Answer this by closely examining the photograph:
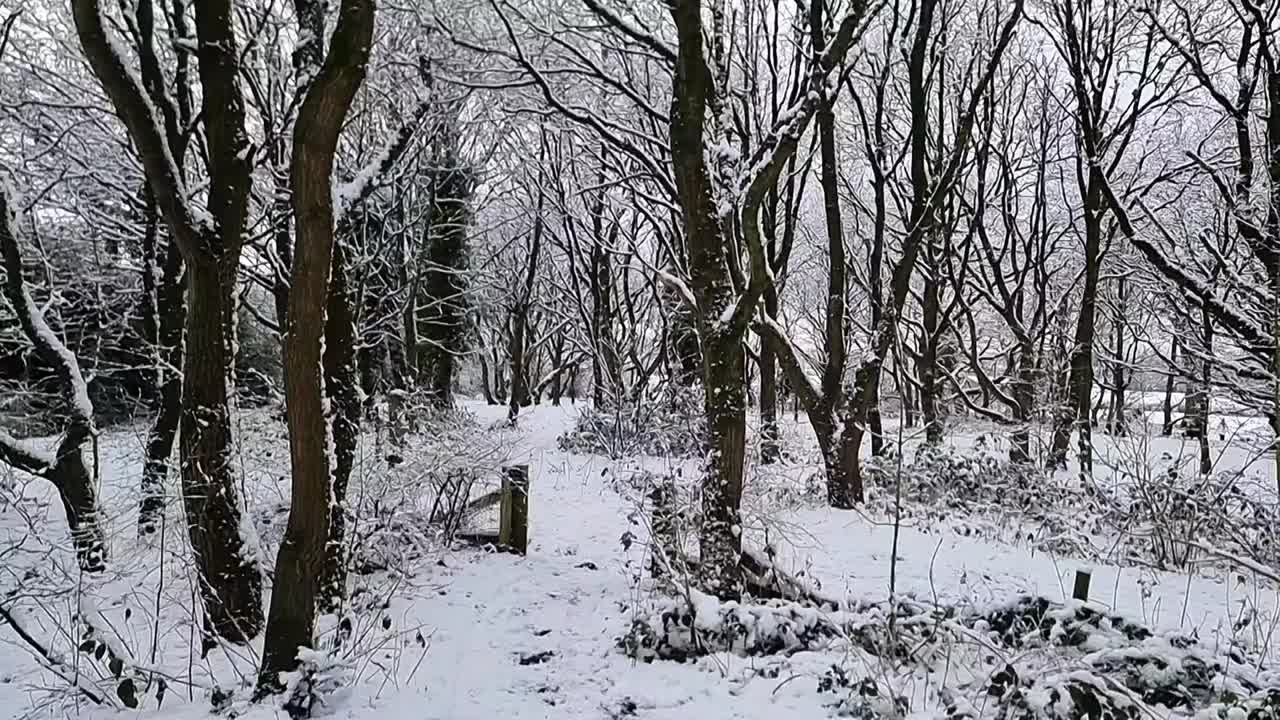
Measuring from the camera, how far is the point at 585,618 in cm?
561

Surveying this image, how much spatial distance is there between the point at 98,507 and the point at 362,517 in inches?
111

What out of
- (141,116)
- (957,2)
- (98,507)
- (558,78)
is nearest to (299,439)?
(141,116)

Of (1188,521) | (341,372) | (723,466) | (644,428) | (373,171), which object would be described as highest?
(373,171)

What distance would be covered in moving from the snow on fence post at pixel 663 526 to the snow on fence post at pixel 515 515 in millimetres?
1702

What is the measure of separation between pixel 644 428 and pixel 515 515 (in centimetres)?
614

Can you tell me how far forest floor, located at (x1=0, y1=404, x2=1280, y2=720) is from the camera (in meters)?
4.09

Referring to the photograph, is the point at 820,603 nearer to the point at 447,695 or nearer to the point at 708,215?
the point at 447,695

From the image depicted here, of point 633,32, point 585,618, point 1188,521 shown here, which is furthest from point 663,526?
point 1188,521

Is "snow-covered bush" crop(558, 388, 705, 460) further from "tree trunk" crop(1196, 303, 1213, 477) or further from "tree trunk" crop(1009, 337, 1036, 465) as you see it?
"tree trunk" crop(1196, 303, 1213, 477)

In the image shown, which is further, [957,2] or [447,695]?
[957,2]

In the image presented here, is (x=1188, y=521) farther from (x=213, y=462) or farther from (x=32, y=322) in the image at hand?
(x=32, y=322)

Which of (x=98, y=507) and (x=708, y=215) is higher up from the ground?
(x=708, y=215)

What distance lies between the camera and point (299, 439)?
391 centimetres

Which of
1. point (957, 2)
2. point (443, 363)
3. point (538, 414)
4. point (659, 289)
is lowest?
point (538, 414)
